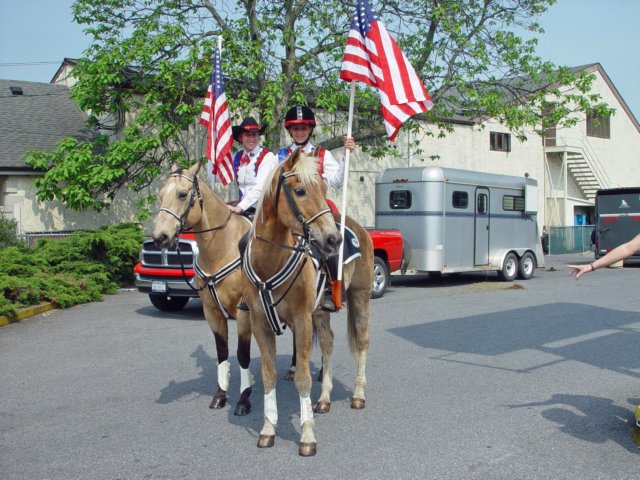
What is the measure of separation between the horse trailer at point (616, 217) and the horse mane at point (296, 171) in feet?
69.8

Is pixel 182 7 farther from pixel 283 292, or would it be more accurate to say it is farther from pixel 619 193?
pixel 619 193

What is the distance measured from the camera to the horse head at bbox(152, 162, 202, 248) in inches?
220

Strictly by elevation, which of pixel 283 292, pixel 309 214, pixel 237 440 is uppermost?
pixel 309 214

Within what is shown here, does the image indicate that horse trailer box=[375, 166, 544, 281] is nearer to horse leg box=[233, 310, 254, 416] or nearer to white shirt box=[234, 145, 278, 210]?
white shirt box=[234, 145, 278, 210]

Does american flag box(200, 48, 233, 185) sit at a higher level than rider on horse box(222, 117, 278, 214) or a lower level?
higher

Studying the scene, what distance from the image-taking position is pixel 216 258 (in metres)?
6.09

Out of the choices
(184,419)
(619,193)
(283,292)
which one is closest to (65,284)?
(184,419)

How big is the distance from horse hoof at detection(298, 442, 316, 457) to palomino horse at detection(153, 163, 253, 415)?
1171 mm

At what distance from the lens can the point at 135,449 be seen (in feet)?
16.2

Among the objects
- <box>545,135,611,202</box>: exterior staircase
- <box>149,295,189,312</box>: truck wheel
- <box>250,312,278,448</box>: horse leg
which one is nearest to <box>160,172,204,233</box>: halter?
<box>250,312,278,448</box>: horse leg

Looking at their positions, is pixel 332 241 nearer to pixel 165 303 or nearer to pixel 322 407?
pixel 322 407

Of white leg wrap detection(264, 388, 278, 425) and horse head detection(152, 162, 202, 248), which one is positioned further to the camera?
horse head detection(152, 162, 202, 248)

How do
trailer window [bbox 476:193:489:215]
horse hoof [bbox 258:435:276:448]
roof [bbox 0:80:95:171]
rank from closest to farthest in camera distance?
horse hoof [bbox 258:435:276:448]
trailer window [bbox 476:193:489:215]
roof [bbox 0:80:95:171]

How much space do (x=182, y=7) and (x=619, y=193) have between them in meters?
16.3
